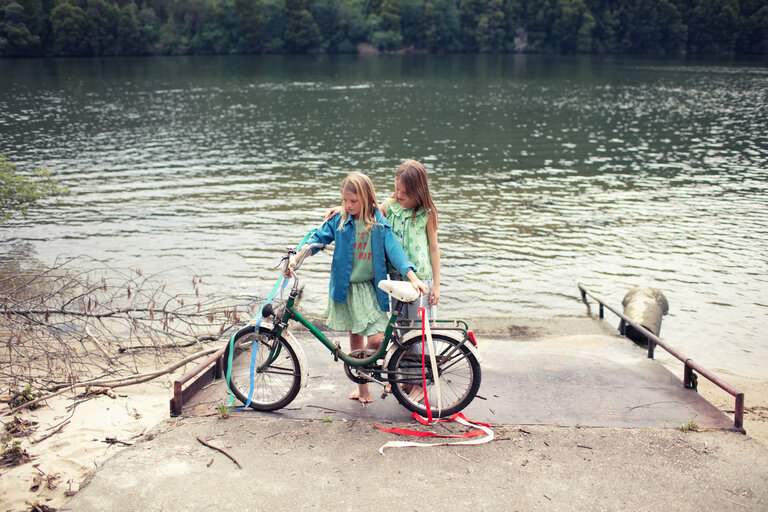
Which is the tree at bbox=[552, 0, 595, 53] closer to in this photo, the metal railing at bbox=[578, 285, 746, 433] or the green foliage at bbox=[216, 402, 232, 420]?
the metal railing at bbox=[578, 285, 746, 433]

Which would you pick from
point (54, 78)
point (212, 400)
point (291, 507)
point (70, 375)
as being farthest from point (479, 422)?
point (54, 78)

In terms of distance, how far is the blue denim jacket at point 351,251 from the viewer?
188 inches

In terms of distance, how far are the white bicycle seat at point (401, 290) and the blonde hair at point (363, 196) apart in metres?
0.53

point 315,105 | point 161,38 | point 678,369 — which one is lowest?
point 678,369

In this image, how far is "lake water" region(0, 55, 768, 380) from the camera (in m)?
11.6

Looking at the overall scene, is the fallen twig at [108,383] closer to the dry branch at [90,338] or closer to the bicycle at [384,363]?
the dry branch at [90,338]

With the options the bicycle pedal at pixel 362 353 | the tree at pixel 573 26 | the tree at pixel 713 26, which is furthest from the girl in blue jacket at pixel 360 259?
the tree at pixel 713 26

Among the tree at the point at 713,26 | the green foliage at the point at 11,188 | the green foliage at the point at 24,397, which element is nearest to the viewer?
the green foliage at the point at 24,397

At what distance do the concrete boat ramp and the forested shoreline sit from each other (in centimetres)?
9606

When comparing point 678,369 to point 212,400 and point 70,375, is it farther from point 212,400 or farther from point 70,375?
point 70,375

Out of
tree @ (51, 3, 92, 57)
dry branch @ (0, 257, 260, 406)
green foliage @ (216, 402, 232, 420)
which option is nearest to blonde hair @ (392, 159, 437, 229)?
green foliage @ (216, 402, 232, 420)

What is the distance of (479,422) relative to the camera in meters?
4.69

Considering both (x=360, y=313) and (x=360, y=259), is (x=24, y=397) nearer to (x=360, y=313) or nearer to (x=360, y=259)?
(x=360, y=313)

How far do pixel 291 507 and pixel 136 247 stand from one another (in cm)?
1169
